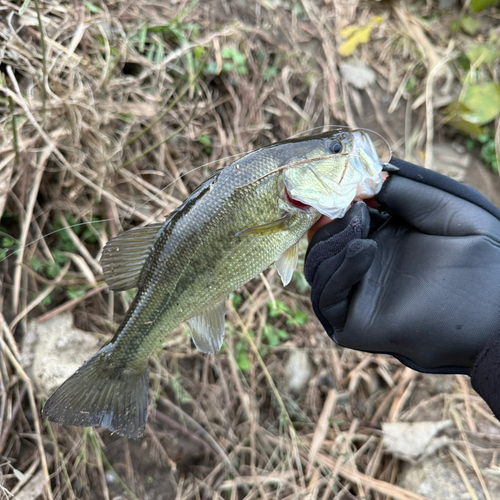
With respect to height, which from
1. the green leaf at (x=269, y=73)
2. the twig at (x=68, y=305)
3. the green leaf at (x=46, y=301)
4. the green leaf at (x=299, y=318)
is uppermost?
the green leaf at (x=269, y=73)

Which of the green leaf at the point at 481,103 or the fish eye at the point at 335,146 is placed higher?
the fish eye at the point at 335,146

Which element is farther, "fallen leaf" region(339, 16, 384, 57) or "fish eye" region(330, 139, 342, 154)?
"fallen leaf" region(339, 16, 384, 57)

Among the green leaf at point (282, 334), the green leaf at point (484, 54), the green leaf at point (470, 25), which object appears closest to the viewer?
the green leaf at point (282, 334)

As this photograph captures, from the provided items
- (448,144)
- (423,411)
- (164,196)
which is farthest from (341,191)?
(448,144)

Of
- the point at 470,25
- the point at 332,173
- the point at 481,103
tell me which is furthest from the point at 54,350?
the point at 470,25

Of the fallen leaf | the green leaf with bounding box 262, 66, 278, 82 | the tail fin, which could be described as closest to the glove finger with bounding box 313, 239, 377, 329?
the tail fin

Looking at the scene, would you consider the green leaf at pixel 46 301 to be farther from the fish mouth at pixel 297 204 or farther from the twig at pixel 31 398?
the fish mouth at pixel 297 204

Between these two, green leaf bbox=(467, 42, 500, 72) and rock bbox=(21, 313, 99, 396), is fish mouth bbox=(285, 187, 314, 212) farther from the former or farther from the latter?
green leaf bbox=(467, 42, 500, 72)

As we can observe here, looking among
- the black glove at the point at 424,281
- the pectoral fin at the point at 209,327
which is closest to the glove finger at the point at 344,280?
the black glove at the point at 424,281
